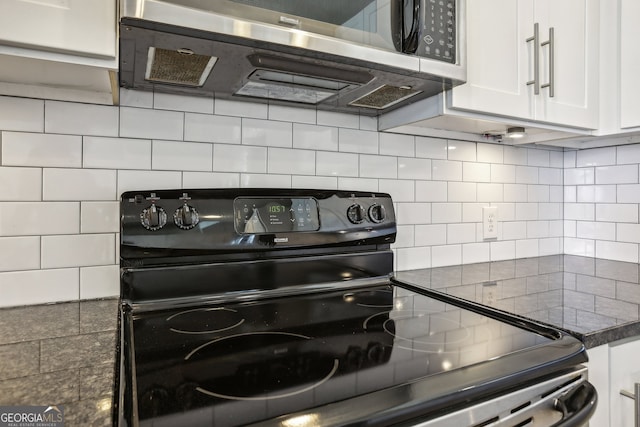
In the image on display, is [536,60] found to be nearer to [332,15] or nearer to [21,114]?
[332,15]

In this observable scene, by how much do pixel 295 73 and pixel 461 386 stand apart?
0.68m

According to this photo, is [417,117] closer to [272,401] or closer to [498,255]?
[498,255]

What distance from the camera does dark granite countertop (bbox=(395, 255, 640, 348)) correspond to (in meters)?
0.81

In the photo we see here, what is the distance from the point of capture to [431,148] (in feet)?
4.59

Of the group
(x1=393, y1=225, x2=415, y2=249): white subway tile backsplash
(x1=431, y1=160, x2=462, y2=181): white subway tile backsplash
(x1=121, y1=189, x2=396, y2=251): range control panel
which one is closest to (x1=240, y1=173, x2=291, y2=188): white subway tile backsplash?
(x1=121, y1=189, x2=396, y2=251): range control panel

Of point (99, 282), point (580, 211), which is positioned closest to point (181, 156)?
point (99, 282)

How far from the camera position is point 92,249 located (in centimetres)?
94

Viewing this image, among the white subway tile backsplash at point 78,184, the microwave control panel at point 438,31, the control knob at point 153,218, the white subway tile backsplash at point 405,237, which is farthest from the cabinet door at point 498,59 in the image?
the white subway tile backsplash at point 78,184

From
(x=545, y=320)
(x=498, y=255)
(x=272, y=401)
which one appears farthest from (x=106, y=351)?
Answer: (x=498, y=255)

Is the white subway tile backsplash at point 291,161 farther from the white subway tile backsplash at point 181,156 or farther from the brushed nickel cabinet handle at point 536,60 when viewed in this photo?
the brushed nickel cabinet handle at point 536,60

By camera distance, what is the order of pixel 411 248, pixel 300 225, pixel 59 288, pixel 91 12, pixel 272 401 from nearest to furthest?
pixel 272 401 < pixel 91 12 < pixel 59 288 < pixel 300 225 < pixel 411 248

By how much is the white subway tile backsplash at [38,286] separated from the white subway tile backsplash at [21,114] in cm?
32

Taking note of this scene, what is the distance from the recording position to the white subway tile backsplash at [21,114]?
0.86 meters

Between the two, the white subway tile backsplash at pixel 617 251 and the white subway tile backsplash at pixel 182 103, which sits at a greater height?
the white subway tile backsplash at pixel 182 103
